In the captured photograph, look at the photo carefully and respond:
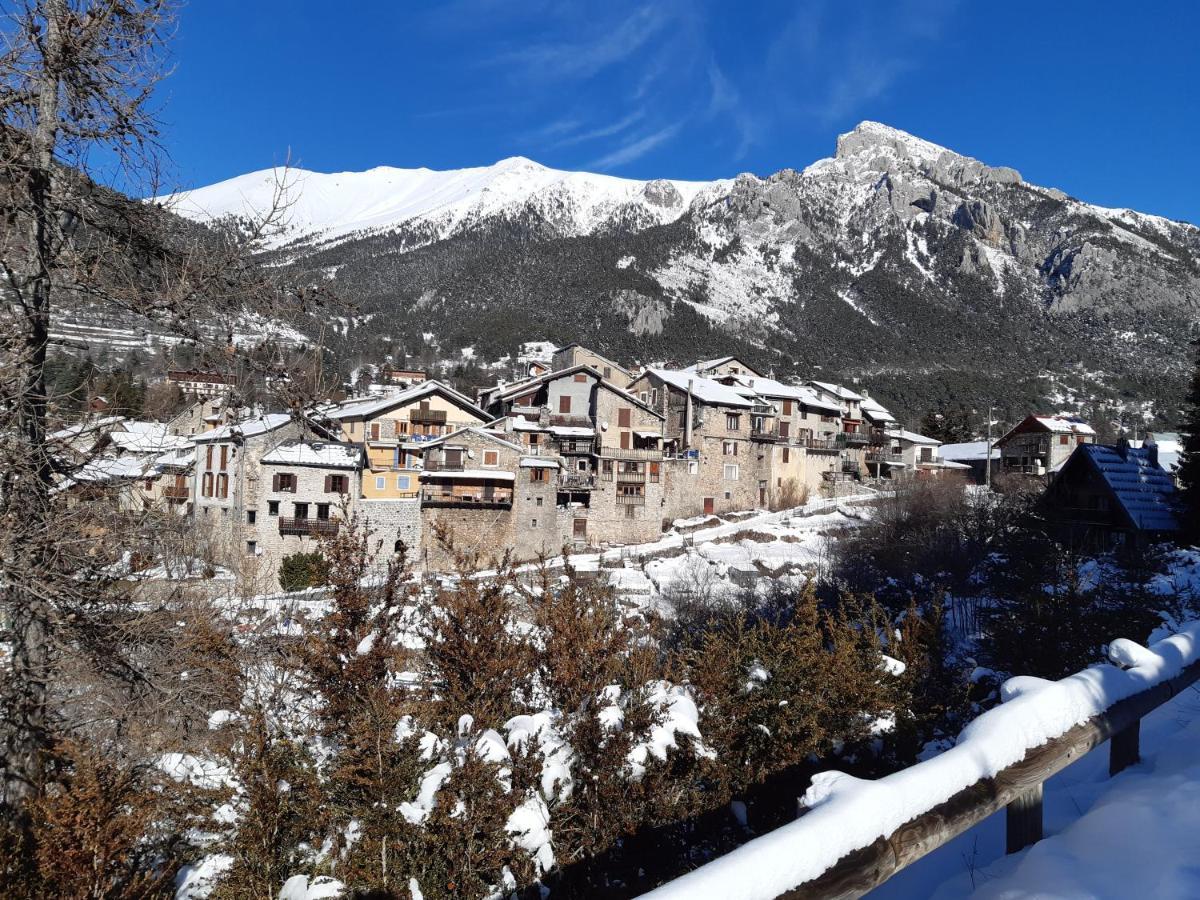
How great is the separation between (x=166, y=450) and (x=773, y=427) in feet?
175

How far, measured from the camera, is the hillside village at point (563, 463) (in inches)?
1435

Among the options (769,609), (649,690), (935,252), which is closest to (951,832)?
(649,690)

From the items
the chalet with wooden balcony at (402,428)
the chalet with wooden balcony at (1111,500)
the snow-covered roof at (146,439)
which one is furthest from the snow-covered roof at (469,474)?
the snow-covered roof at (146,439)

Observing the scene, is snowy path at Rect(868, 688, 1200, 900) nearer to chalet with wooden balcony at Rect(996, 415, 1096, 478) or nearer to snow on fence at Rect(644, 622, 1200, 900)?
snow on fence at Rect(644, 622, 1200, 900)

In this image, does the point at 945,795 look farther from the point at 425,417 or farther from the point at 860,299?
the point at 860,299

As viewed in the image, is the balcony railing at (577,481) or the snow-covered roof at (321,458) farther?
the balcony railing at (577,481)

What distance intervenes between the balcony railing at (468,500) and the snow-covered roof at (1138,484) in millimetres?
28932

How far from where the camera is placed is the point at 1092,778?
4.58 m

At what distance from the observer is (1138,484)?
29.4m

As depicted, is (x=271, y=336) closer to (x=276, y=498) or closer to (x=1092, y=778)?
(x=1092, y=778)

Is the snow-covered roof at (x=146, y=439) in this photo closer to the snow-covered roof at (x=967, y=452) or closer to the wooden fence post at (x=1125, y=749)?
the wooden fence post at (x=1125, y=749)

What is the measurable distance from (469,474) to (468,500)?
1.60m

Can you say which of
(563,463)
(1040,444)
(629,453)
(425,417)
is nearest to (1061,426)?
(1040,444)

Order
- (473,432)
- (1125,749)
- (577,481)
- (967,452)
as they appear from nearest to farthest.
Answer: (1125,749) < (473,432) < (577,481) < (967,452)
